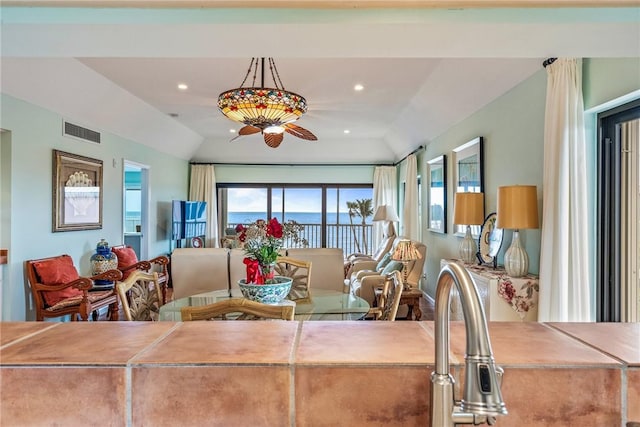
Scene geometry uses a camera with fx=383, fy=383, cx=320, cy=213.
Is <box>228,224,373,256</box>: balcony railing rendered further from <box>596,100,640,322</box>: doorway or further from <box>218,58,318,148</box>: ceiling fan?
<box>596,100,640,322</box>: doorway

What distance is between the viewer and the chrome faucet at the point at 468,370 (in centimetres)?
52

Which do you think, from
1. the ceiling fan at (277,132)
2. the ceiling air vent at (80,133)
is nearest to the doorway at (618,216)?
the ceiling fan at (277,132)

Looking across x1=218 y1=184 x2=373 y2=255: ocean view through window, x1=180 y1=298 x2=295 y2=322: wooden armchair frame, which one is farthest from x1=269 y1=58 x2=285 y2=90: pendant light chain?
x1=218 y1=184 x2=373 y2=255: ocean view through window

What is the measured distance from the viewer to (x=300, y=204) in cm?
908

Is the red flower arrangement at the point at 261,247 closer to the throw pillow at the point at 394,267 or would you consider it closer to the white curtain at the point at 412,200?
the throw pillow at the point at 394,267

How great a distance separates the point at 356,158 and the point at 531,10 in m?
7.08

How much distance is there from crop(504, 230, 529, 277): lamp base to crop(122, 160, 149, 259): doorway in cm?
511

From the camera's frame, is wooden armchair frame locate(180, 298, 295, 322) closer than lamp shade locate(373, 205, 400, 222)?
Yes

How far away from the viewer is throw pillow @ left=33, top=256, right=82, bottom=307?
374 centimetres

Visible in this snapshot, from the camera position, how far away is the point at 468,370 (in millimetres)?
533

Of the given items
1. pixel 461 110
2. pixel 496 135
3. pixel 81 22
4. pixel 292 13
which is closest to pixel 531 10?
pixel 292 13

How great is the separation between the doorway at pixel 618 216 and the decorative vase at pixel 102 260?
4843 millimetres

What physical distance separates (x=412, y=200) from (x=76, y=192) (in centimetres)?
512

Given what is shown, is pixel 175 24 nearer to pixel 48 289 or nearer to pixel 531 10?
pixel 531 10
